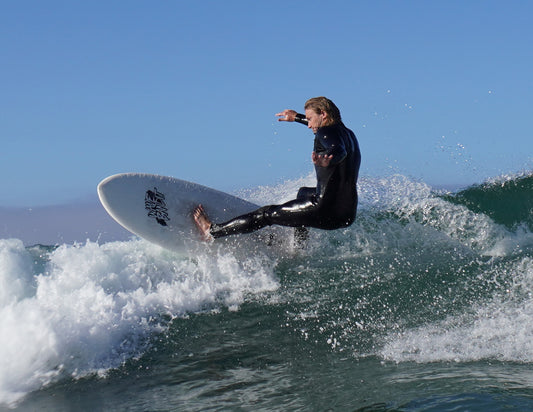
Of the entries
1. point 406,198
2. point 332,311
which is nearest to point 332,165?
point 332,311

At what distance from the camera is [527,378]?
3.34 meters

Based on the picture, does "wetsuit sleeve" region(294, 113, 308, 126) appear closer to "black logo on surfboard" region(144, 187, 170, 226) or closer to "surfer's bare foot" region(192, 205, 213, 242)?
"surfer's bare foot" region(192, 205, 213, 242)

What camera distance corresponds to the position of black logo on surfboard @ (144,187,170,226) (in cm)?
705

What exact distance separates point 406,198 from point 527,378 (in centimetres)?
549

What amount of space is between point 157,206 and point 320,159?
→ 8.83 ft

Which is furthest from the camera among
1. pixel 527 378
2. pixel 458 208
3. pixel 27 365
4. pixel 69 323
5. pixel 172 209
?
pixel 458 208

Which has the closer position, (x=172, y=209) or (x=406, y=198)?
(x=172, y=209)

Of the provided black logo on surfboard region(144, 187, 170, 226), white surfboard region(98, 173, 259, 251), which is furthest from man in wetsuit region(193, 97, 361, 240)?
black logo on surfboard region(144, 187, 170, 226)

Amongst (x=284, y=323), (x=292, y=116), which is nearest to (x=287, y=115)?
(x=292, y=116)

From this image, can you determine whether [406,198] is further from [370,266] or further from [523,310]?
[523,310]

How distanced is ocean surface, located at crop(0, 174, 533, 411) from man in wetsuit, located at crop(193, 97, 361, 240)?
79 cm

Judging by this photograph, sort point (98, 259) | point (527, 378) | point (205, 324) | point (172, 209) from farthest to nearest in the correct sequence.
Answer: point (172, 209) < point (98, 259) < point (205, 324) < point (527, 378)

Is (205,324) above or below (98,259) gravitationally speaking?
below

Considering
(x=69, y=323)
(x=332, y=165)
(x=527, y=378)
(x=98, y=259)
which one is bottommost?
(x=527, y=378)
